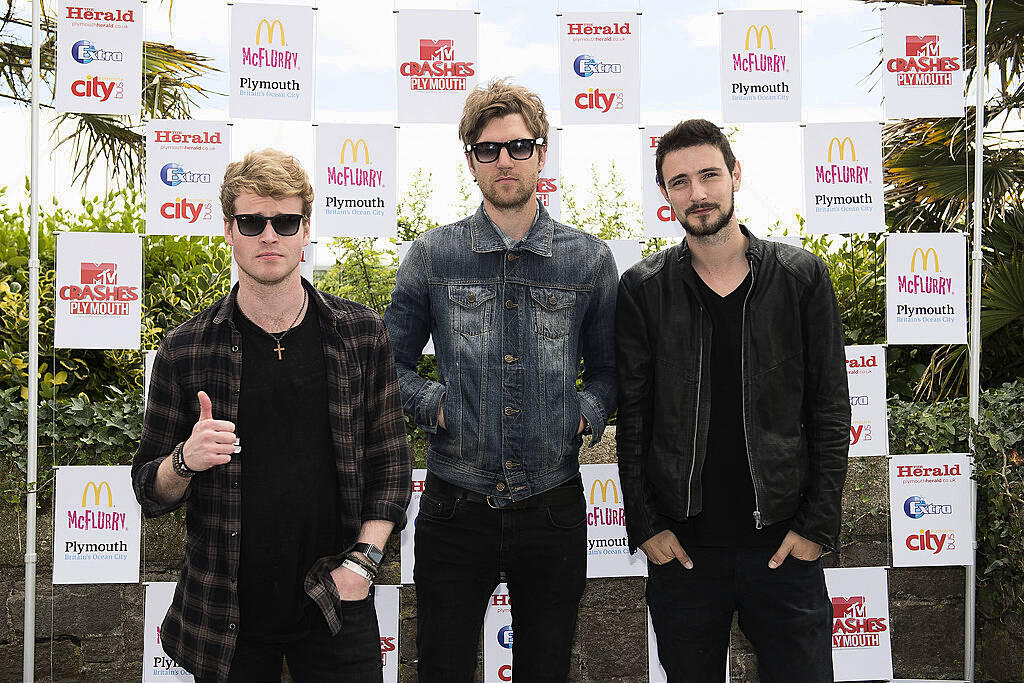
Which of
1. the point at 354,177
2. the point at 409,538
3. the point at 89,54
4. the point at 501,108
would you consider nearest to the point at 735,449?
the point at 501,108

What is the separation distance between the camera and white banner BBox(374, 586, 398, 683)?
4.11 m

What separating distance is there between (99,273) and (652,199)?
255 cm

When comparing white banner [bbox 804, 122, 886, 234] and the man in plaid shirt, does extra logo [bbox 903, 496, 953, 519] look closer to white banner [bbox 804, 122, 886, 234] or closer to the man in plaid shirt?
white banner [bbox 804, 122, 886, 234]

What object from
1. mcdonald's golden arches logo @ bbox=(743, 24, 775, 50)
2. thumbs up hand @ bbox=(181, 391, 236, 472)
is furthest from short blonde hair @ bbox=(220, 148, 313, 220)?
mcdonald's golden arches logo @ bbox=(743, 24, 775, 50)

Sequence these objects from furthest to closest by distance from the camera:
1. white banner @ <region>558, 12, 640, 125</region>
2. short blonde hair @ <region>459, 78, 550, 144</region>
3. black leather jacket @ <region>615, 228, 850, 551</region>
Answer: white banner @ <region>558, 12, 640, 125</region> < short blonde hair @ <region>459, 78, 550, 144</region> < black leather jacket @ <region>615, 228, 850, 551</region>

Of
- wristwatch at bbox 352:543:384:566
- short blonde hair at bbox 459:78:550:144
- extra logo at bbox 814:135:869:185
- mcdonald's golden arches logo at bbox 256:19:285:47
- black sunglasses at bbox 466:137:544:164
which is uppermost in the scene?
mcdonald's golden arches logo at bbox 256:19:285:47

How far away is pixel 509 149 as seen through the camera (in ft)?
8.94

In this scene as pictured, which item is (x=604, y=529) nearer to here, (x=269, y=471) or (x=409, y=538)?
(x=409, y=538)

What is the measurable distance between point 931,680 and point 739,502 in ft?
8.14

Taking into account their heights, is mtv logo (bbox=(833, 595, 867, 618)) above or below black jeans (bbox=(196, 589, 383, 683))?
below

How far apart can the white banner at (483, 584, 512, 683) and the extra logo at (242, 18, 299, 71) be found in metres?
2.63

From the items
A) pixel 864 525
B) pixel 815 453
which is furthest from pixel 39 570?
pixel 864 525

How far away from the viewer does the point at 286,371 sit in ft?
7.41

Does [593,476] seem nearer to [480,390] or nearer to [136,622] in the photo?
[480,390]
